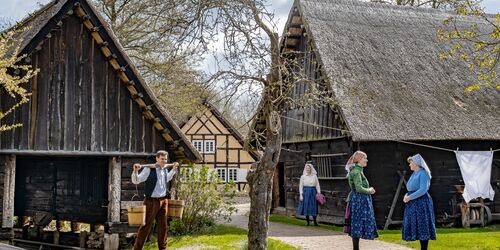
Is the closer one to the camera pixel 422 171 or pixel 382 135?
pixel 422 171

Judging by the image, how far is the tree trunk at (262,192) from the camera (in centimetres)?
1016

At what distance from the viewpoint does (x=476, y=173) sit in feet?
59.4

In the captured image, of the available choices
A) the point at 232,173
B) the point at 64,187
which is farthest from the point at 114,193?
the point at 232,173

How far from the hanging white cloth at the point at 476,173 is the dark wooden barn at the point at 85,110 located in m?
8.39

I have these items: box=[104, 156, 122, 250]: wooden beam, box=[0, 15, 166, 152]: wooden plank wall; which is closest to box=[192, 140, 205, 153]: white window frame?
box=[0, 15, 166, 152]: wooden plank wall

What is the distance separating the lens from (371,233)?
11094 millimetres

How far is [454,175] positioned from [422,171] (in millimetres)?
8192

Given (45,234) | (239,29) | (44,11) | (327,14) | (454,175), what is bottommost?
(45,234)

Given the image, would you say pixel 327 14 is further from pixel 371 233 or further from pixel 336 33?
pixel 371 233

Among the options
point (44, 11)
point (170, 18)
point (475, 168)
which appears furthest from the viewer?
point (475, 168)

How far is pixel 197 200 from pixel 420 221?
6310mm

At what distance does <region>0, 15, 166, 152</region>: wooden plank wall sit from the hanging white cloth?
29.9ft

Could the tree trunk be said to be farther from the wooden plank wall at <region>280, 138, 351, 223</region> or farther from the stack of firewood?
the wooden plank wall at <region>280, 138, 351, 223</region>

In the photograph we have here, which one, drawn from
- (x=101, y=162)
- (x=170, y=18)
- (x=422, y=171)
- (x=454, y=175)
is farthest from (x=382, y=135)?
(x=170, y=18)
